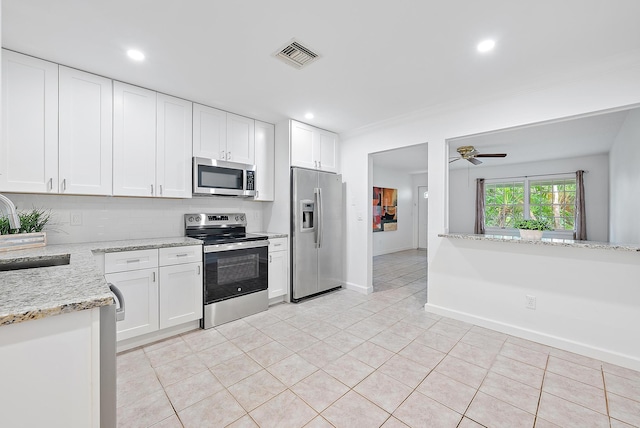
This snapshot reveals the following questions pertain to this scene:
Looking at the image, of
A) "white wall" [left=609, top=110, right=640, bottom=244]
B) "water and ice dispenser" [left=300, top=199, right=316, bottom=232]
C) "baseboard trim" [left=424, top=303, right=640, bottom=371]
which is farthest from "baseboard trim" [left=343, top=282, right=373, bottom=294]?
"white wall" [left=609, top=110, right=640, bottom=244]

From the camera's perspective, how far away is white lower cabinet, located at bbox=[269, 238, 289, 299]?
3.51 m

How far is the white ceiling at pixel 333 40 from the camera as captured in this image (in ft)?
5.58

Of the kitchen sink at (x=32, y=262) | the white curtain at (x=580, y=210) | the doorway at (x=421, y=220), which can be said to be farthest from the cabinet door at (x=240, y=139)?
the white curtain at (x=580, y=210)

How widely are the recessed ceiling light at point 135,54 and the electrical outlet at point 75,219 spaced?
1.55 m

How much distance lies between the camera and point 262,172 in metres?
3.78

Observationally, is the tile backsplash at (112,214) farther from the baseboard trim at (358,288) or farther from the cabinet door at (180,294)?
the baseboard trim at (358,288)

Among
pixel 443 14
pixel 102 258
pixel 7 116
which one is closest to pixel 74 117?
pixel 7 116

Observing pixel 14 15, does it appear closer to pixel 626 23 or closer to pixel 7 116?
pixel 7 116

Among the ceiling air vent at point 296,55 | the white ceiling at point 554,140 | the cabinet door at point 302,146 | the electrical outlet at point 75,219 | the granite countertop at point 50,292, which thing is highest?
the ceiling air vent at point 296,55

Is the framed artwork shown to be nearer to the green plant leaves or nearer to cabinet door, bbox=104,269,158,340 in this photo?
cabinet door, bbox=104,269,158,340

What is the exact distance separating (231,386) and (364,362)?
1032mm

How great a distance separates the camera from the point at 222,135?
3.35 m

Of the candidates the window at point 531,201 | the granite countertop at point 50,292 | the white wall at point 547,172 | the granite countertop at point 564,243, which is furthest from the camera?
the window at point 531,201

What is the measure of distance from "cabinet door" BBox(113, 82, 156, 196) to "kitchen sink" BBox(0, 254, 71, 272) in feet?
3.13
